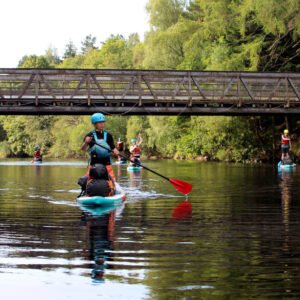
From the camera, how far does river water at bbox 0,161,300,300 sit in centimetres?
732

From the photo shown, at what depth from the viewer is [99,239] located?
10625mm

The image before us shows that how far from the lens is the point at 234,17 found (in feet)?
168

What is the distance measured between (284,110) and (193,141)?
21489 mm

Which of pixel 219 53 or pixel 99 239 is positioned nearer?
pixel 99 239

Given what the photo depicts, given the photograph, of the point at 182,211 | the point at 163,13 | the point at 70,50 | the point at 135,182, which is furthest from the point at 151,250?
the point at 70,50

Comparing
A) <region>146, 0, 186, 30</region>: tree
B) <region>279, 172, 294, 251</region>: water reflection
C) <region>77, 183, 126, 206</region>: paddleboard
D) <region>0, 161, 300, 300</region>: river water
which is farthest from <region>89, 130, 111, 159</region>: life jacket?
<region>146, 0, 186, 30</region>: tree

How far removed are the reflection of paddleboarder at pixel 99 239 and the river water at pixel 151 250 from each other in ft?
0.04

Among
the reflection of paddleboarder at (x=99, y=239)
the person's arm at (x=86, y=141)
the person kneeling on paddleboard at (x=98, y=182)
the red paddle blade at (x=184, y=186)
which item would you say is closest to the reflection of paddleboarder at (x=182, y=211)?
the reflection of paddleboarder at (x=99, y=239)

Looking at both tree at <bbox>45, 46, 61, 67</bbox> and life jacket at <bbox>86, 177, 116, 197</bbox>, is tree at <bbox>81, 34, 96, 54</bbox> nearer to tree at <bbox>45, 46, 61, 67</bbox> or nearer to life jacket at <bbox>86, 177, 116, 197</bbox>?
Answer: tree at <bbox>45, 46, 61, 67</bbox>

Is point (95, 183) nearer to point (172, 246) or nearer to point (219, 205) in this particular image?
point (219, 205)

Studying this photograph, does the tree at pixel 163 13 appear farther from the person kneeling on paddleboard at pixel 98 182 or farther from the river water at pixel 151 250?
the person kneeling on paddleboard at pixel 98 182

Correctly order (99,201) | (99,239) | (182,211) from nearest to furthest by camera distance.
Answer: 1. (99,239)
2. (182,211)
3. (99,201)

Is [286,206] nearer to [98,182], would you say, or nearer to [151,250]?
[98,182]

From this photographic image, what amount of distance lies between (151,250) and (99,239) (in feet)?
4.20
